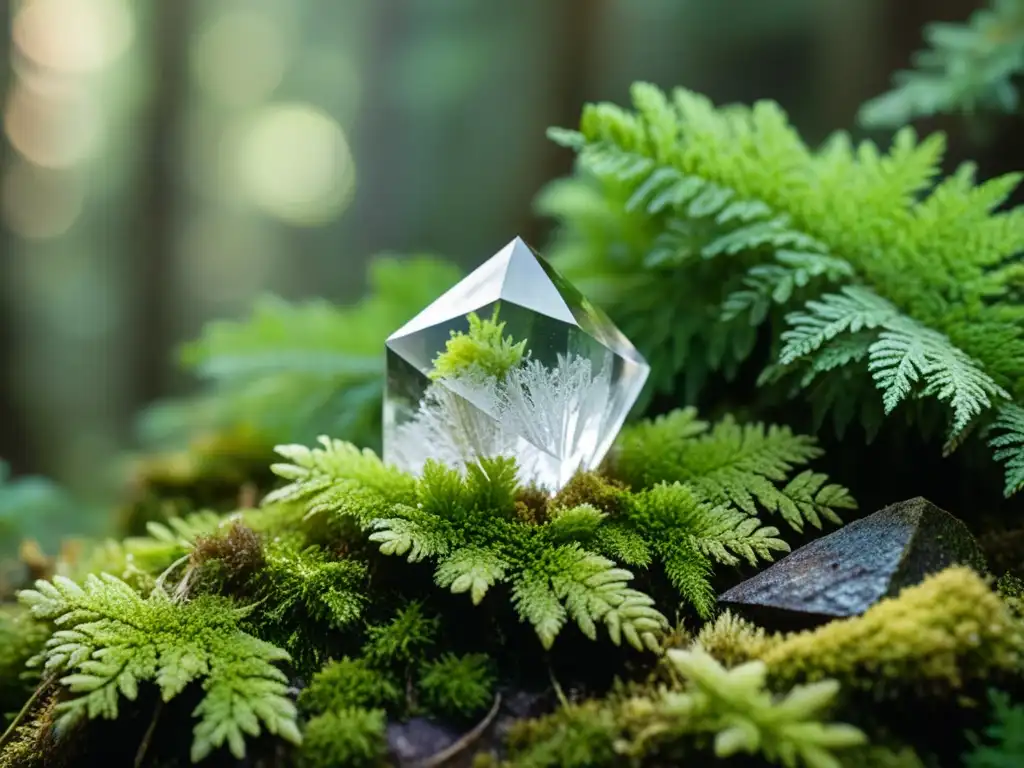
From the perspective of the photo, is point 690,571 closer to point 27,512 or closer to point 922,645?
point 922,645

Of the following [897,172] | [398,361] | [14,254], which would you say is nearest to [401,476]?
[398,361]

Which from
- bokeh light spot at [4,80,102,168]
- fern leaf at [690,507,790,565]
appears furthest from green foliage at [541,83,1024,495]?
bokeh light spot at [4,80,102,168]

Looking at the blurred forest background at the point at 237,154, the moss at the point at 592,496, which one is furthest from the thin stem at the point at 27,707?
the blurred forest background at the point at 237,154

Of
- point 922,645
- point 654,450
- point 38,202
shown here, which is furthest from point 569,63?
point 38,202

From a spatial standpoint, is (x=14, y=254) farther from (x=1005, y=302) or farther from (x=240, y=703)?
(x=1005, y=302)

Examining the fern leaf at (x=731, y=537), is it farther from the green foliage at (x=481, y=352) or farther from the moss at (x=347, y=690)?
the moss at (x=347, y=690)
